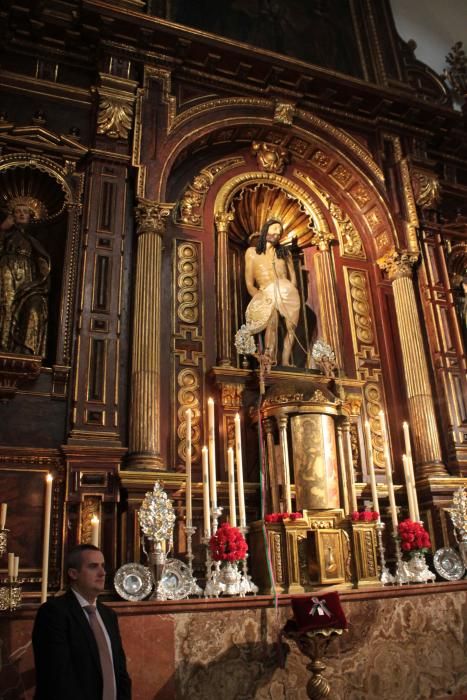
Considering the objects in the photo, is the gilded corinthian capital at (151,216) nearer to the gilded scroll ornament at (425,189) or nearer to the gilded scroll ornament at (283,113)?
the gilded scroll ornament at (283,113)

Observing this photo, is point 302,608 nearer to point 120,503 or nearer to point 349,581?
point 349,581

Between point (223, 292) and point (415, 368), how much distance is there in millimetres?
2851

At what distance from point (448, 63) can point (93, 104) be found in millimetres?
7315

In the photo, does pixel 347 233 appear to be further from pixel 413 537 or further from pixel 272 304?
pixel 413 537

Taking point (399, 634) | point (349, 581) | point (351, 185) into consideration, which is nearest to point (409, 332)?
point (351, 185)

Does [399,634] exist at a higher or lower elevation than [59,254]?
lower

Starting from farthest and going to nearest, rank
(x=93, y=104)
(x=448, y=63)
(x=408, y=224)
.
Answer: (x=448, y=63), (x=408, y=224), (x=93, y=104)

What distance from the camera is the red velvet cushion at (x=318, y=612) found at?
4559mm

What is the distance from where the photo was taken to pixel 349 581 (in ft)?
20.4

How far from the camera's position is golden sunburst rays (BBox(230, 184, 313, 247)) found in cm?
973

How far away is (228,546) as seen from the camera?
550 cm

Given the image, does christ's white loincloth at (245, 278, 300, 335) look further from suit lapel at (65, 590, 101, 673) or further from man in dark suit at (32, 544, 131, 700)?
suit lapel at (65, 590, 101, 673)

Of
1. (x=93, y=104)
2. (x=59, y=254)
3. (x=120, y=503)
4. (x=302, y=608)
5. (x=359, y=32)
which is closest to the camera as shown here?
(x=302, y=608)

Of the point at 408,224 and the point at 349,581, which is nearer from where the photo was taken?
the point at 349,581
